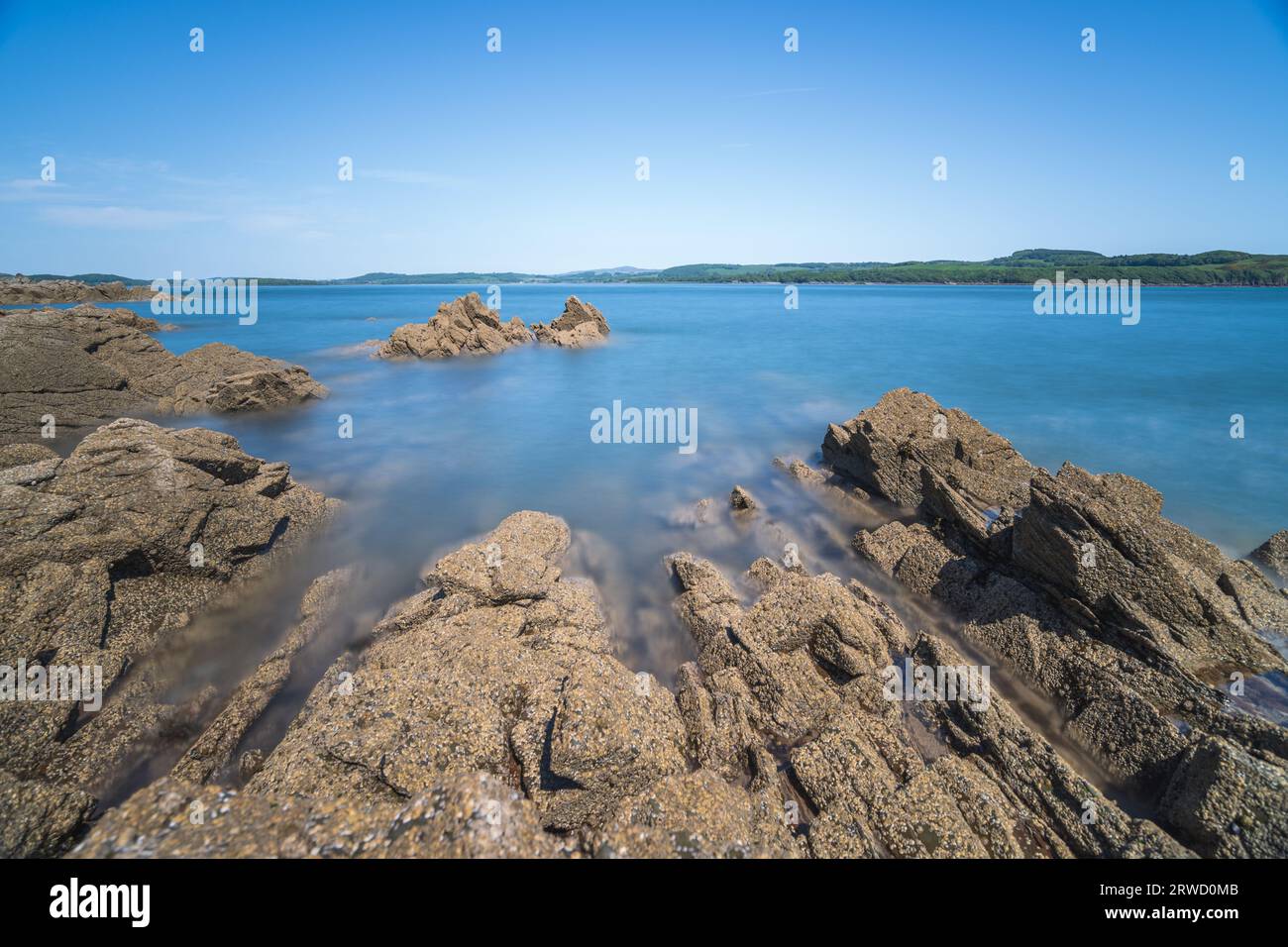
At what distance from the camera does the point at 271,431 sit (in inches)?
1045

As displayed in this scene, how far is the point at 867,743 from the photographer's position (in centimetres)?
760

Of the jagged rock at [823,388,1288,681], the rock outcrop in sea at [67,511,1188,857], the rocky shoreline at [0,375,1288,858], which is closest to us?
the rock outcrop in sea at [67,511,1188,857]

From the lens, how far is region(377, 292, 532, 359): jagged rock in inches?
2029

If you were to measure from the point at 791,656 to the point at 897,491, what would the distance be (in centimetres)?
984

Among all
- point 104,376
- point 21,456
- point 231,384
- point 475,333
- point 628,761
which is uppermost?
point 475,333

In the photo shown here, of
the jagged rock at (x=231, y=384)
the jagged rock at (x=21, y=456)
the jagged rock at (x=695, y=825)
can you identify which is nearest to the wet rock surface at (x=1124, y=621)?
the jagged rock at (x=695, y=825)

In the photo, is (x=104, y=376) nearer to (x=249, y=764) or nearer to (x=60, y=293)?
(x=249, y=764)

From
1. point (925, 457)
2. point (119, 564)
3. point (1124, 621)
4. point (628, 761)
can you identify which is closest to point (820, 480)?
point (925, 457)

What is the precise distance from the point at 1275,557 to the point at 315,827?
20.5 m

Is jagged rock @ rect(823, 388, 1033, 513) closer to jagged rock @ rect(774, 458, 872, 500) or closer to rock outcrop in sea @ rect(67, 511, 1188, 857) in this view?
jagged rock @ rect(774, 458, 872, 500)

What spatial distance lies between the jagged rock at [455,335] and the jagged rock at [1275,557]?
53.8 m

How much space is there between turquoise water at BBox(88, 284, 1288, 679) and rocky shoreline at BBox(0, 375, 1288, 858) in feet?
7.59

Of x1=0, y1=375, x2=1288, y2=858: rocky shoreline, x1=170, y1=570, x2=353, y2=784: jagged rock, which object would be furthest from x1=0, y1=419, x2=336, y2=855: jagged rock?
x1=170, y1=570, x2=353, y2=784: jagged rock

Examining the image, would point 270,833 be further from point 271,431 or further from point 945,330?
point 945,330
